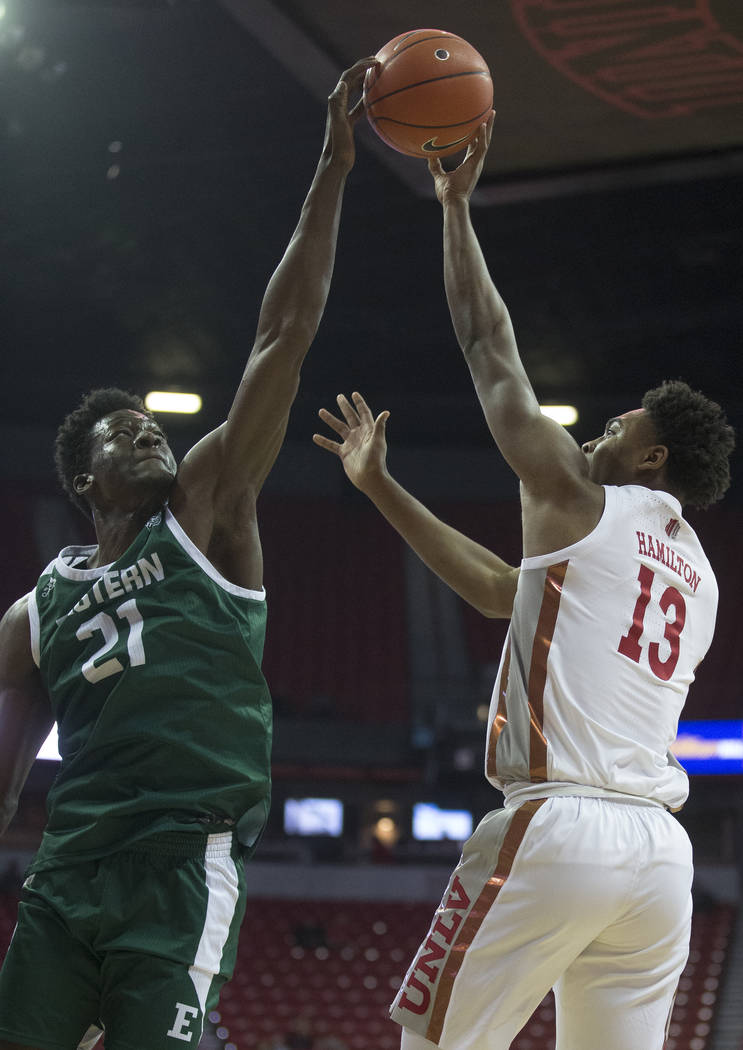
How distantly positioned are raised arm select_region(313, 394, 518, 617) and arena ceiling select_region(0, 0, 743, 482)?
8.93 feet

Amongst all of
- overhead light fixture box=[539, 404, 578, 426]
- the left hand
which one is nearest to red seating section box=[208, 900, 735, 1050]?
overhead light fixture box=[539, 404, 578, 426]

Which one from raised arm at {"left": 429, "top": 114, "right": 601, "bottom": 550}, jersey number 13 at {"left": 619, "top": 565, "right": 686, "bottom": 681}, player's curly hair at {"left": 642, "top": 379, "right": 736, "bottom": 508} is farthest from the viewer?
player's curly hair at {"left": 642, "top": 379, "right": 736, "bottom": 508}

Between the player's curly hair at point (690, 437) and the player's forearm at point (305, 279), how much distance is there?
928mm

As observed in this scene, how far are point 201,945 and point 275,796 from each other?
1545 centimetres

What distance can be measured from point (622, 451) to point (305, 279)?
0.98m

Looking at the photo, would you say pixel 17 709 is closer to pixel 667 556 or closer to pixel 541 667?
pixel 541 667

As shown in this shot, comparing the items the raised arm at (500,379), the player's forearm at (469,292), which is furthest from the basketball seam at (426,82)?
the player's forearm at (469,292)

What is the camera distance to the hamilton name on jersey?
9.62 feet

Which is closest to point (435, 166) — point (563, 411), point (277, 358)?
point (277, 358)

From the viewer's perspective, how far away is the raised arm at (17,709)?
292cm

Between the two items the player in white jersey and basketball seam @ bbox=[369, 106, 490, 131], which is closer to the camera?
the player in white jersey

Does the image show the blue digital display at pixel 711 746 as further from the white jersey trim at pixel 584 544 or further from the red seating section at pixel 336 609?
the white jersey trim at pixel 584 544

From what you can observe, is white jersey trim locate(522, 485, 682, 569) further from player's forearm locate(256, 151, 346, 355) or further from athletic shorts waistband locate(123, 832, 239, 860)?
athletic shorts waistband locate(123, 832, 239, 860)

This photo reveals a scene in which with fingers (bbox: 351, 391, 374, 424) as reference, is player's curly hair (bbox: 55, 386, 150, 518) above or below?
below
